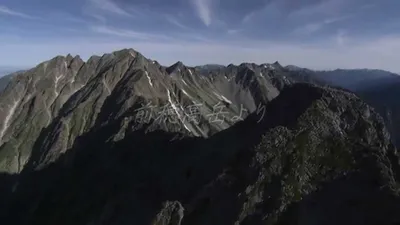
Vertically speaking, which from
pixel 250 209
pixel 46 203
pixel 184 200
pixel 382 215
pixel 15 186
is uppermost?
pixel 382 215

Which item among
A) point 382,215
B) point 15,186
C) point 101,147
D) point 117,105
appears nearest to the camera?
point 382,215

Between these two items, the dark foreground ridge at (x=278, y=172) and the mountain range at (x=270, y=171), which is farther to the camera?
the mountain range at (x=270, y=171)

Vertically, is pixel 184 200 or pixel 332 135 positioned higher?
pixel 332 135

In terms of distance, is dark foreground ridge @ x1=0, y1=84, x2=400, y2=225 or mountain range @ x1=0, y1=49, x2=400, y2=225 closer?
dark foreground ridge @ x1=0, y1=84, x2=400, y2=225

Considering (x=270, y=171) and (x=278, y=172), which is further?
(x=270, y=171)

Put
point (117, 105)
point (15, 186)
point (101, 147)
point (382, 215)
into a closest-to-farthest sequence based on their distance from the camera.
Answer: point (382, 215), point (101, 147), point (15, 186), point (117, 105)

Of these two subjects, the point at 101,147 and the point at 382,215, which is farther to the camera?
the point at 101,147

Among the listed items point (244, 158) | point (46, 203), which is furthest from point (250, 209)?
point (46, 203)

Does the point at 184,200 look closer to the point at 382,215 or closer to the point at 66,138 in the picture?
the point at 382,215
